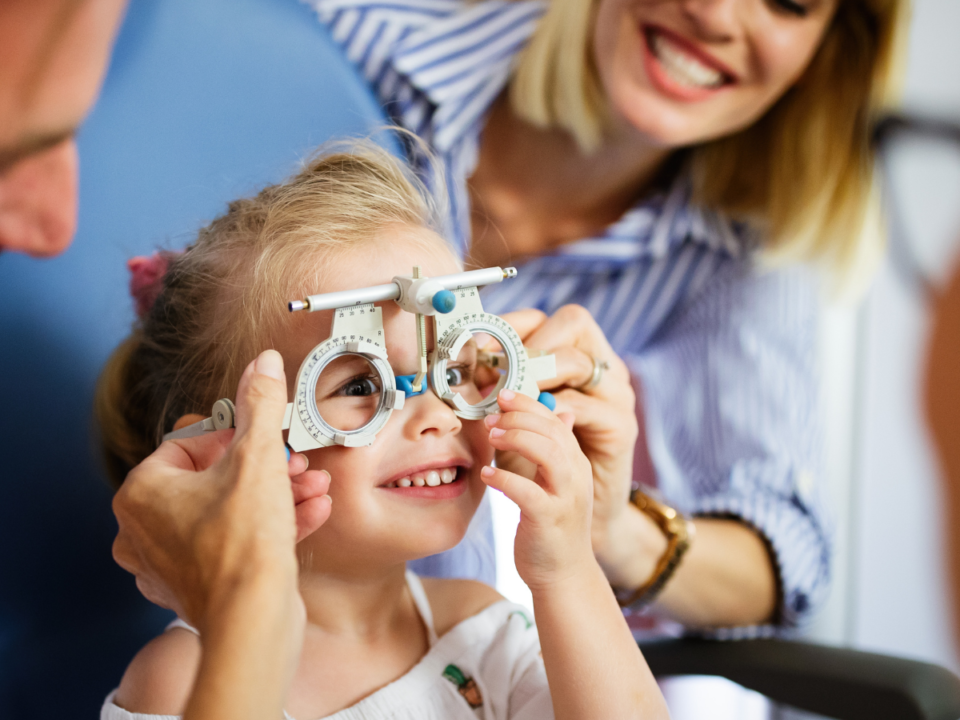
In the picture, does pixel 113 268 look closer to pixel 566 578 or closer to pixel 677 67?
pixel 566 578

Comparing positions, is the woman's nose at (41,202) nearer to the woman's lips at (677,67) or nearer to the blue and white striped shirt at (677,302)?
the blue and white striped shirt at (677,302)

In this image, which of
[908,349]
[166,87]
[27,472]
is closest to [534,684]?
[27,472]

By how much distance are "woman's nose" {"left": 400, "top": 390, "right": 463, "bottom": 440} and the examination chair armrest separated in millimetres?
415

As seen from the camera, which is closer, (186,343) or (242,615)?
(242,615)

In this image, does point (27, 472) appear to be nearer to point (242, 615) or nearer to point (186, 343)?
point (186, 343)

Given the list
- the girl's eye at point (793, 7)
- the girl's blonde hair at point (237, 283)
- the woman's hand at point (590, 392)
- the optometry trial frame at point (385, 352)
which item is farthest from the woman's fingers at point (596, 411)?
the girl's eye at point (793, 7)

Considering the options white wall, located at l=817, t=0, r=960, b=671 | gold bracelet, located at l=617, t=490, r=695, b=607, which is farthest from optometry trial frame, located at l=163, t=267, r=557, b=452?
white wall, located at l=817, t=0, r=960, b=671

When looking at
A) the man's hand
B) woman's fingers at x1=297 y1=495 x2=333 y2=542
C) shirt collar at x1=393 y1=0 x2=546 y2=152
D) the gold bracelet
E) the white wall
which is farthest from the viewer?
the white wall

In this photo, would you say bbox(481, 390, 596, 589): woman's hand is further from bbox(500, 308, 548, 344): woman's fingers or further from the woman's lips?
the woman's lips

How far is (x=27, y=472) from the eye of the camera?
75cm

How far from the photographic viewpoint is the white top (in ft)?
2.38

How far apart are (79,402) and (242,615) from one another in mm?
449

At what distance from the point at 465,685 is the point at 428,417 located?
0.93ft

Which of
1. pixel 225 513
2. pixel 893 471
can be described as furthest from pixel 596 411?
pixel 893 471
